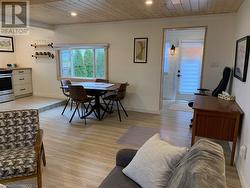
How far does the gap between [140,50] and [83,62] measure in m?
1.89

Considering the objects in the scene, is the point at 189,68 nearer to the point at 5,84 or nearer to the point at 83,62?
Result: the point at 83,62

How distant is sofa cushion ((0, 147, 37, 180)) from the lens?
174cm

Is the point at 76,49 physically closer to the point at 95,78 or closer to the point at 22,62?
the point at 95,78

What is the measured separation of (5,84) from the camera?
563 cm

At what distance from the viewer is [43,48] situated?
20.1ft

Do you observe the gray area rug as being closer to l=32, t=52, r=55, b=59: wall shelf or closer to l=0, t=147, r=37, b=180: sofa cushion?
l=0, t=147, r=37, b=180: sofa cushion

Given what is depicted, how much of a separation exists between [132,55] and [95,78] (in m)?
1.37

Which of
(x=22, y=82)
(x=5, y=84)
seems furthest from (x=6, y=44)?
(x=5, y=84)

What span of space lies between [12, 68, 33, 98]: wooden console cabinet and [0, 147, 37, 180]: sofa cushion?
4.67 metres

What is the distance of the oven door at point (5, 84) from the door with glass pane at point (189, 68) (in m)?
5.39

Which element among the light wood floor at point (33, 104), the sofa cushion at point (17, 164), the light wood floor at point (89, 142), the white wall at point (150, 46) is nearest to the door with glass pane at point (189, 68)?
the light wood floor at point (89, 142)

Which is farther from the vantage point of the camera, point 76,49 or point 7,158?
point 76,49

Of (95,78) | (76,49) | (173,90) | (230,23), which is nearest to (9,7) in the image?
(76,49)

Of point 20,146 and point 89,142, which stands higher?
point 20,146
